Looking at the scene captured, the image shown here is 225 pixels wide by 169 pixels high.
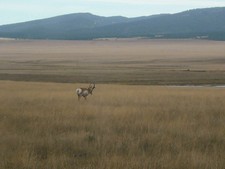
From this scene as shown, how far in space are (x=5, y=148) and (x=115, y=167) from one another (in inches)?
80.9

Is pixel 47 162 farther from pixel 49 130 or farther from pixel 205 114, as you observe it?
pixel 205 114

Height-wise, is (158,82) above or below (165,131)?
below

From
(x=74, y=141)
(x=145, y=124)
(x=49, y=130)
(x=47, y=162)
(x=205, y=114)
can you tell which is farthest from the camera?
(x=205, y=114)

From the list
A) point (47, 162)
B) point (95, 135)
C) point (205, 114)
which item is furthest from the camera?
point (205, 114)

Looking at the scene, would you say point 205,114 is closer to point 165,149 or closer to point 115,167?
point 165,149

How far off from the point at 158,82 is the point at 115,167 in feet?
130

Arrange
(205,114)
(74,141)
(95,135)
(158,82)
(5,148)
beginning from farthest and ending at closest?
(158,82) < (205,114) < (95,135) < (74,141) < (5,148)

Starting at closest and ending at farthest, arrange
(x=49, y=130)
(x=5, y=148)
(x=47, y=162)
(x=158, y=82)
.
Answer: (x=47, y=162) < (x=5, y=148) < (x=49, y=130) < (x=158, y=82)

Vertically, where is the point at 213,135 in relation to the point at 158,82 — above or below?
above

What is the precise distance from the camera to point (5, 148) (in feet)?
25.0

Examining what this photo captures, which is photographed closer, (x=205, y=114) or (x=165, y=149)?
(x=165, y=149)

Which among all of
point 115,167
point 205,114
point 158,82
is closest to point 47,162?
point 115,167

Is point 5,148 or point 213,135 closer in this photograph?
point 5,148

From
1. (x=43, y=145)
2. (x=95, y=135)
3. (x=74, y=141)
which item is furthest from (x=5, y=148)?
(x=95, y=135)
